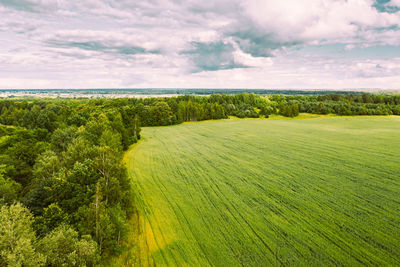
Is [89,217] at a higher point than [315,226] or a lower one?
higher

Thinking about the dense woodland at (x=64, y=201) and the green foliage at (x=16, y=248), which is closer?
the green foliage at (x=16, y=248)

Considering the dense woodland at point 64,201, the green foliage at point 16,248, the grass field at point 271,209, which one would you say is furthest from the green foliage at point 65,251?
the grass field at point 271,209

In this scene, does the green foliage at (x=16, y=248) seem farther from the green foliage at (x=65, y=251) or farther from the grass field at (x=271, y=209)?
the grass field at (x=271, y=209)

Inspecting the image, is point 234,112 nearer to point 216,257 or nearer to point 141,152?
point 141,152

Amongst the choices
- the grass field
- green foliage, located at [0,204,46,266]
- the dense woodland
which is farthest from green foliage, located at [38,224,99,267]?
the grass field

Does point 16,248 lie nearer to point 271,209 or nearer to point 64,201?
point 64,201

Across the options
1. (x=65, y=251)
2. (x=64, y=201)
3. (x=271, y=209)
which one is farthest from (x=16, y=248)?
(x=271, y=209)

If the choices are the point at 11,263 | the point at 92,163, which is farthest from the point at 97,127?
the point at 11,263

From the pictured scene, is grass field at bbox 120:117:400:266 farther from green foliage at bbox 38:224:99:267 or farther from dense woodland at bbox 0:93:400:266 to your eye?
green foliage at bbox 38:224:99:267
